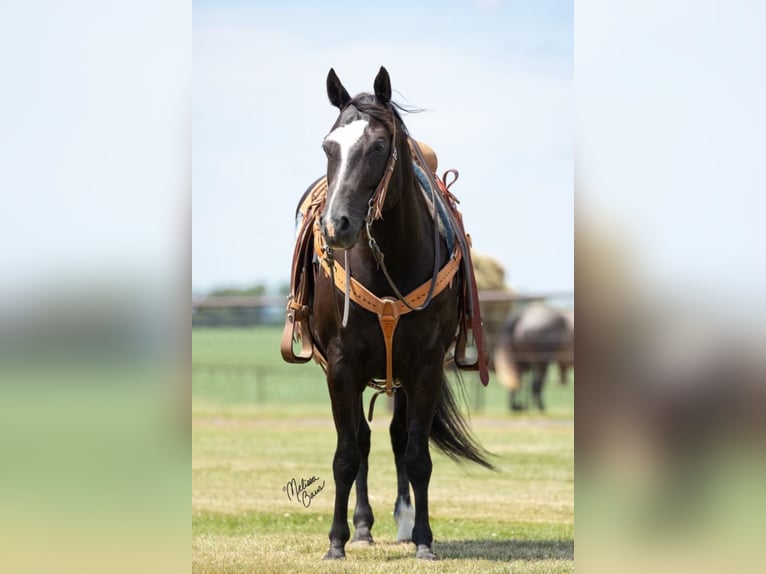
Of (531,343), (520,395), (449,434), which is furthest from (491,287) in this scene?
(449,434)

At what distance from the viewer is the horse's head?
445 cm

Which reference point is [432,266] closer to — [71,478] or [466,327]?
[466,327]

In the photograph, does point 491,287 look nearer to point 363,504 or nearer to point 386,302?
point 363,504

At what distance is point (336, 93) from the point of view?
5.02m

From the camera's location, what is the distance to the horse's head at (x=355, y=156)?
4.45m

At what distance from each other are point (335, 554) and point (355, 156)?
85.1 inches

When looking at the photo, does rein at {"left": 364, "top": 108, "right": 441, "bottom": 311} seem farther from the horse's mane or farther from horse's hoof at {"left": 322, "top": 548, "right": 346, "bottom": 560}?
horse's hoof at {"left": 322, "top": 548, "right": 346, "bottom": 560}

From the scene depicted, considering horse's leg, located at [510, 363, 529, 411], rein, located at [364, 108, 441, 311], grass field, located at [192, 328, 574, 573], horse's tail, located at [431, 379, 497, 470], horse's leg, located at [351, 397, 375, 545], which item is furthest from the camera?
horse's leg, located at [510, 363, 529, 411]

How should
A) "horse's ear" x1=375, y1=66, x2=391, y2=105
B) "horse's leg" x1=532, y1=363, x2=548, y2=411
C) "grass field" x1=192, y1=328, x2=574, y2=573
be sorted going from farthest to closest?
"horse's leg" x1=532, y1=363, x2=548, y2=411 < "grass field" x1=192, y1=328, x2=574, y2=573 < "horse's ear" x1=375, y1=66, x2=391, y2=105

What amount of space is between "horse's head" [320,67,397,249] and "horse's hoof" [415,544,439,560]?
6.11 feet

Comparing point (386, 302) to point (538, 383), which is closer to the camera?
point (386, 302)

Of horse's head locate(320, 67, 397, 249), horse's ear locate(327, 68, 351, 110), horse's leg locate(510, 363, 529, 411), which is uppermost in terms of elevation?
horse's ear locate(327, 68, 351, 110)

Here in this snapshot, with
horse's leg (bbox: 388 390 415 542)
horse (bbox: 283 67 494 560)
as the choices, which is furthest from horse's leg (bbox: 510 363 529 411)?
horse (bbox: 283 67 494 560)

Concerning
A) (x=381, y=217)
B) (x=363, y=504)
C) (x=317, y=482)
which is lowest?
(x=317, y=482)
